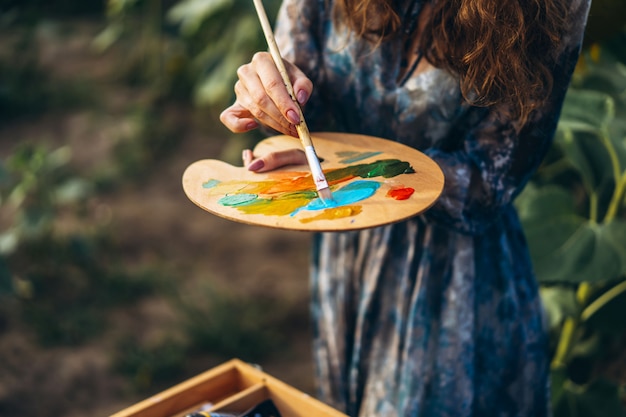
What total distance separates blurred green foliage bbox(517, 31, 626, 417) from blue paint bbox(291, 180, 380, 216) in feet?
2.49

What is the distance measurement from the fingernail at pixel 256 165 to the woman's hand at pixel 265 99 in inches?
2.0

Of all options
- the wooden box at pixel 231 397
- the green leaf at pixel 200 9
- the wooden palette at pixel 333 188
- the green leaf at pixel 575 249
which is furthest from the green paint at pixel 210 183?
the green leaf at pixel 200 9

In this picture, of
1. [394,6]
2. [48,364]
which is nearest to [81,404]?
[48,364]

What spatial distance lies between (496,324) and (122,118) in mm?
3347

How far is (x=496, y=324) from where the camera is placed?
1.14m

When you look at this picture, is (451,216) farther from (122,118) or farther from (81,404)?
(122,118)

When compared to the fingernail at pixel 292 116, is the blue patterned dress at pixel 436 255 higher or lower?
lower

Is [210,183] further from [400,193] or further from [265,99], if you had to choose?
[400,193]

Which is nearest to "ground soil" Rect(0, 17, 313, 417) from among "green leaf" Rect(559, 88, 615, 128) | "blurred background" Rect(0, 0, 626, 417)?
"blurred background" Rect(0, 0, 626, 417)

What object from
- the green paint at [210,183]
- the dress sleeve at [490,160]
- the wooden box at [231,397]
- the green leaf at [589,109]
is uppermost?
the green paint at [210,183]

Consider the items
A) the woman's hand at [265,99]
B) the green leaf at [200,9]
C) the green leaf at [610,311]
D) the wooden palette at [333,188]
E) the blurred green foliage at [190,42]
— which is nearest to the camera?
the wooden palette at [333,188]

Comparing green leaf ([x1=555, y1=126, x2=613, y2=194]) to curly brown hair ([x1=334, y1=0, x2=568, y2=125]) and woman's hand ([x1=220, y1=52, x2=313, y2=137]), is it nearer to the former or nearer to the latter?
curly brown hair ([x1=334, y1=0, x2=568, y2=125])

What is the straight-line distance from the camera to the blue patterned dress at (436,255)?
989 millimetres

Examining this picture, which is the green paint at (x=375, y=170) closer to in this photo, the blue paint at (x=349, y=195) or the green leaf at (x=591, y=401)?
the blue paint at (x=349, y=195)
